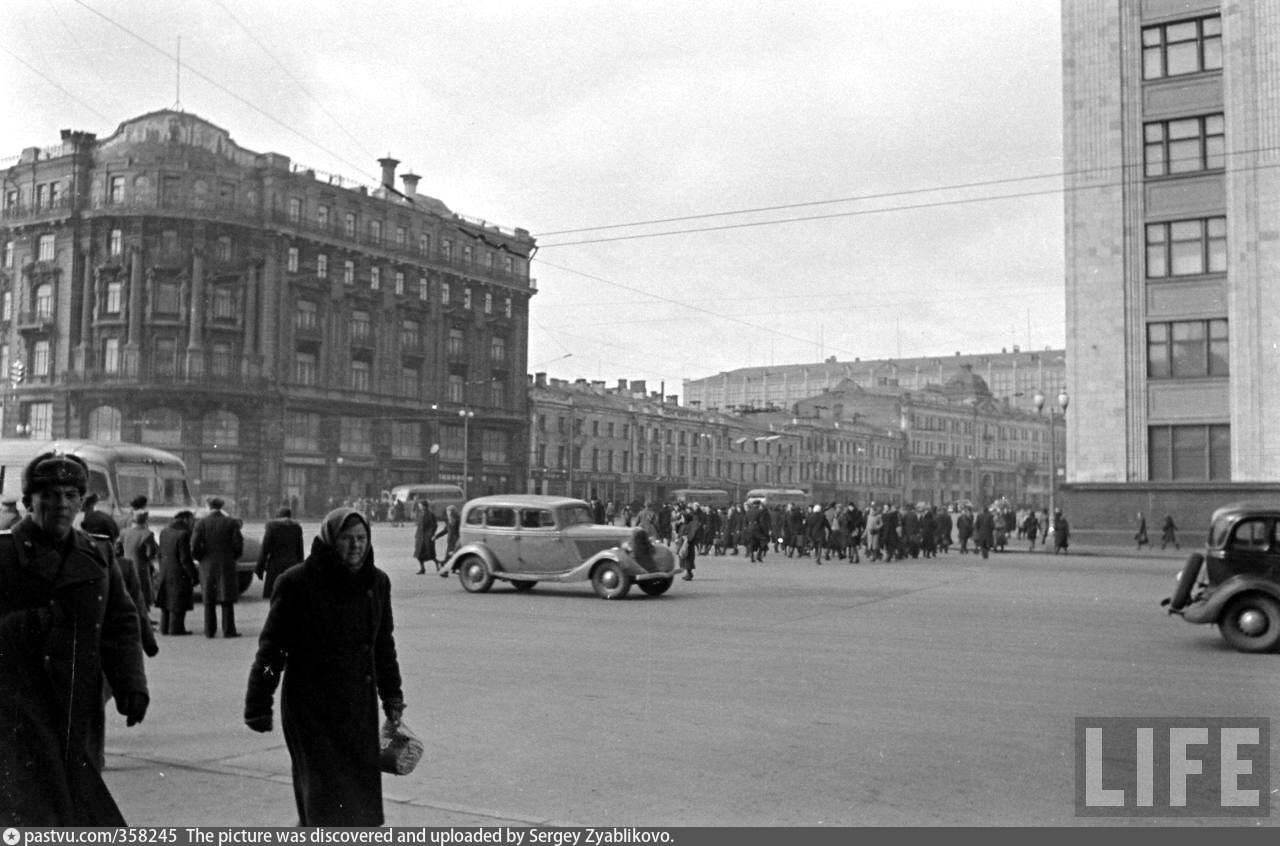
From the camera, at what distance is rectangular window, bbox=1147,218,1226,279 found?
121 feet

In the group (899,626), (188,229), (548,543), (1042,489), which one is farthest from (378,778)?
(1042,489)

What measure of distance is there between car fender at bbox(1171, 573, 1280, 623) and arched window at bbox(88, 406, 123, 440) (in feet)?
76.6

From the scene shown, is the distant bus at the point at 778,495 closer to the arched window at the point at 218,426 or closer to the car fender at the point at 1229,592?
the arched window at the point at 218,426

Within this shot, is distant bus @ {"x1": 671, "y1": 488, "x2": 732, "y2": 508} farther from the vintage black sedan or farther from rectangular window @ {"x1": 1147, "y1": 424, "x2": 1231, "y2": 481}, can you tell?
the vintage black sedan

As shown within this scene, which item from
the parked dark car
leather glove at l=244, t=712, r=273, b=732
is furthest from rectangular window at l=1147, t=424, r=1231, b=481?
leather glove at l=244, t=712, r=273, b=732

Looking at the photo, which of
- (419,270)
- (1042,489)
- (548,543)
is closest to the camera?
(548,543)

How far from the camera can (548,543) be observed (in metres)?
19.8

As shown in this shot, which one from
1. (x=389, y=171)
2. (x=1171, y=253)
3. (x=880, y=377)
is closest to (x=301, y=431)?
(x=389, y=171)

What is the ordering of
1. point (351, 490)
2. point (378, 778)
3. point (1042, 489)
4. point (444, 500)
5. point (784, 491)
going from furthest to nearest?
point (1042, 489) < point (784, 491) < point (444, 500) < point (351, 490) < point (378, 778)

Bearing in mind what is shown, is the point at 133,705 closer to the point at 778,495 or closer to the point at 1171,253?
the point at 1171,253

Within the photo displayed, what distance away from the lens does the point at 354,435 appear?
32.6 meters

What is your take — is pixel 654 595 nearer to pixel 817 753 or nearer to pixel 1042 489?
pixel 817 753

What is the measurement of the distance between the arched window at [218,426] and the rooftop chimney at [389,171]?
33.0ft

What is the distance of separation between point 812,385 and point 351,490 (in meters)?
110
